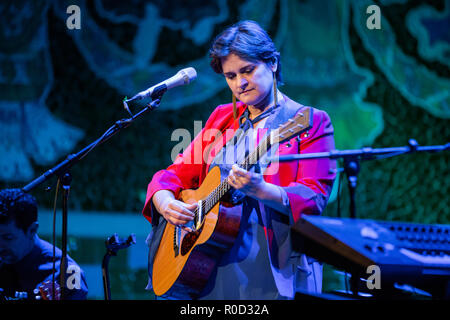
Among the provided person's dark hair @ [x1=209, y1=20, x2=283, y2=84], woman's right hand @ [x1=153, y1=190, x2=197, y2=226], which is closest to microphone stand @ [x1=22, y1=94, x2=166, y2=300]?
woman's right hand @ [x1=153, y1=190, x2=197, y2=226]

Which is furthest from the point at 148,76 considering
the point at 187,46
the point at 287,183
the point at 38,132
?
the point at 287,183

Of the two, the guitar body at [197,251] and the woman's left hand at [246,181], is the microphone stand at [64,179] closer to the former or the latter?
the guitar body at [197,251]

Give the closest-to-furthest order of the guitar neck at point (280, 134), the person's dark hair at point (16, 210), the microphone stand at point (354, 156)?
the microphone stand at point (354, 156) → the guitar neck at point (280, 134) → the person's dark hair at point (16, 210)

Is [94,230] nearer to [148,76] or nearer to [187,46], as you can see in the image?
[148,76]

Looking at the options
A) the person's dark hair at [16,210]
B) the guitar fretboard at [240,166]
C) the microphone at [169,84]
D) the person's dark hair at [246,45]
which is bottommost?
the person's dark hair at [16,210]

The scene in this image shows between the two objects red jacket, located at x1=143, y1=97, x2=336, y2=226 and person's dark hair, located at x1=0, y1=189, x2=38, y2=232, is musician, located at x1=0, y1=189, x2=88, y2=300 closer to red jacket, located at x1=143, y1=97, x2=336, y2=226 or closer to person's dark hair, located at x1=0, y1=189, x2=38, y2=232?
person's dark hair, located at x1=0, y1=189, x2=38, y2=232

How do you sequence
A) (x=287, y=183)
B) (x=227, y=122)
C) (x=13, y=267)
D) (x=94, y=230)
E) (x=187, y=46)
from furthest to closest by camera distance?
(x=187, y=46) → (x=94, y=230) → (x=13, y=267) → (x=227, y=122) → (x=287, y=183)

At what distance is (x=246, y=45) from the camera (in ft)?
6.86

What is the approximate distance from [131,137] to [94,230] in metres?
0.82

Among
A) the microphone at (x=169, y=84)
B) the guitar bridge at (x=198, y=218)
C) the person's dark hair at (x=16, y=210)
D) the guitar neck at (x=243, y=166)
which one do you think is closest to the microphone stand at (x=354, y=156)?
the guitar neck at (x=243, y=166)

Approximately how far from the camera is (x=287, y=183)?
1.94 meters

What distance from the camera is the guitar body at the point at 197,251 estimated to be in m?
1.87

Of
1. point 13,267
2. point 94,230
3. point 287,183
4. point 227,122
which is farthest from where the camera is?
point 94,230

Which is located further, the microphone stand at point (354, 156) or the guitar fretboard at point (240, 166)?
the guitar fretboard at point (240, 166)
